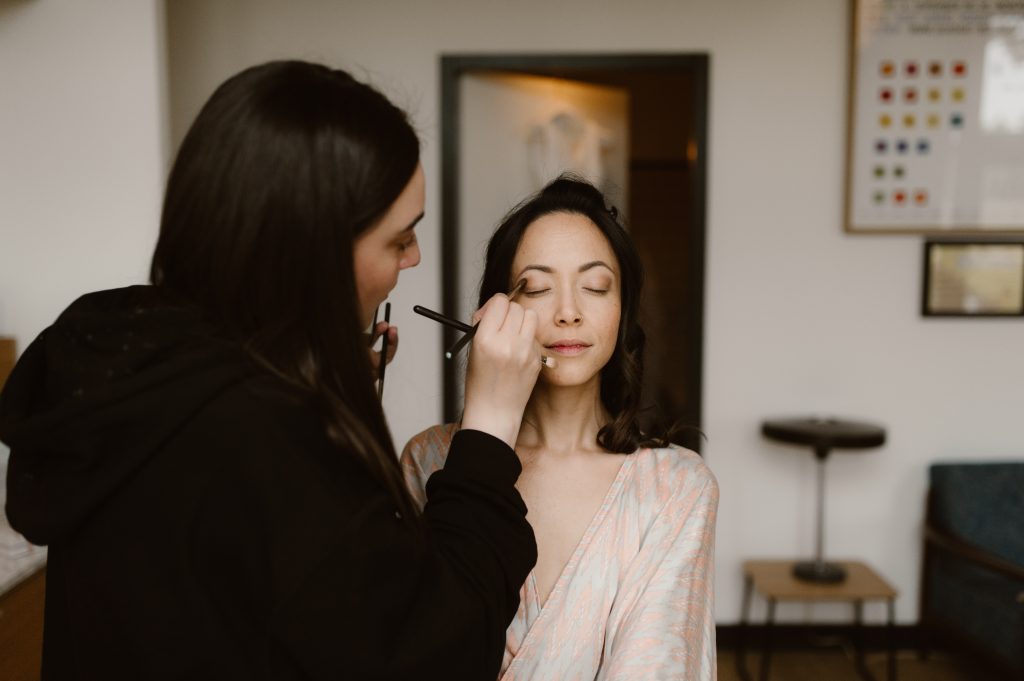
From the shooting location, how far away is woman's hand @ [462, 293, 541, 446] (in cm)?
89

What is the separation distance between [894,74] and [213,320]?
2943mm

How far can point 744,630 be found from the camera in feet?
10.1

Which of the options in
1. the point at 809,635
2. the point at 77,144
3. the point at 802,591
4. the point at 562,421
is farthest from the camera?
the point at 809,635

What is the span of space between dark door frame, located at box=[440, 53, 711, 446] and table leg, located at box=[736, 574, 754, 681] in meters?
0.65

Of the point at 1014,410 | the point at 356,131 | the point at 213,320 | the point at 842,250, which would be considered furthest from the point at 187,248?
the point at 1014,410

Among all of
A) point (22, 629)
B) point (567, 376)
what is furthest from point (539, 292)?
point (22, 629)

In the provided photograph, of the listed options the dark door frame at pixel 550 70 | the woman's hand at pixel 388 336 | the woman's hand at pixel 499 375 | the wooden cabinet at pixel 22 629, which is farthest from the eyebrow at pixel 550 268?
the dark door frame at pixel 550 70

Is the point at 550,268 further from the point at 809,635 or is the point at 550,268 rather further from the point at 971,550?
the point at 809,635

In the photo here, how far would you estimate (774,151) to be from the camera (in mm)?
3025

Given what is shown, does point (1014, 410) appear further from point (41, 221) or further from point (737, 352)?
point (41, 221)

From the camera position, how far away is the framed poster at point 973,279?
120 inches

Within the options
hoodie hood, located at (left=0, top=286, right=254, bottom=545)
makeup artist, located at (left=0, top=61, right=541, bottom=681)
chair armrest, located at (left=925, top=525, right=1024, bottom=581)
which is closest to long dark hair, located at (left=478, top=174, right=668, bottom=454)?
makeup artist, located at (left=0, top=61, right=541, bottom=681)

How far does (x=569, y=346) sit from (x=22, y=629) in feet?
4.34

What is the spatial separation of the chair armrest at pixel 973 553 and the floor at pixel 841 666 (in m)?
0.46
